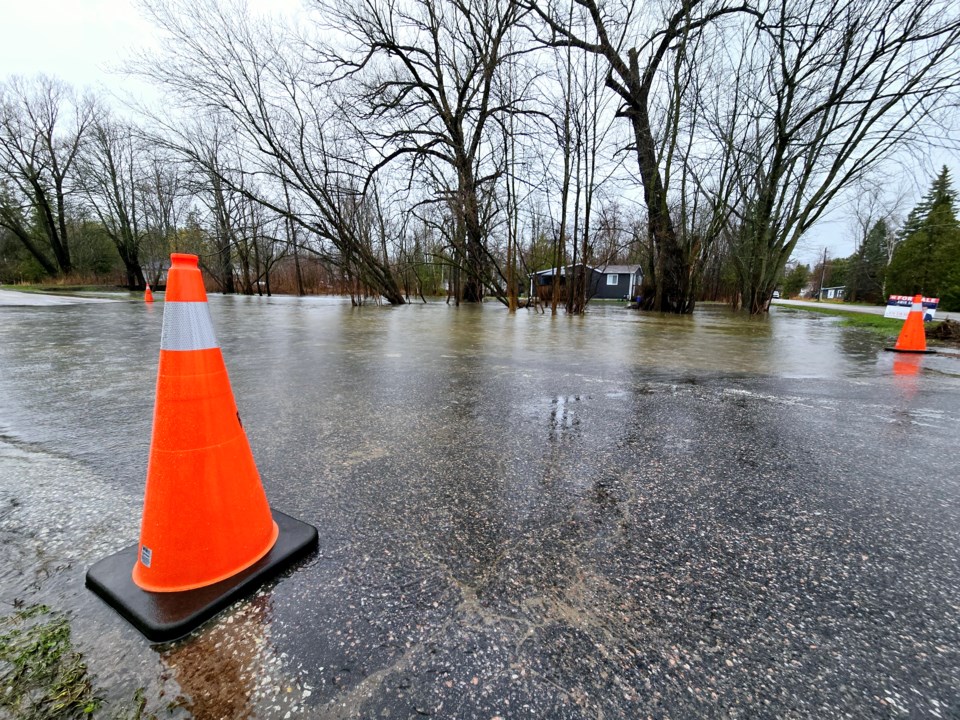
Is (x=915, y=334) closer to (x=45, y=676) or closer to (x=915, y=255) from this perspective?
(x=45, y=676)

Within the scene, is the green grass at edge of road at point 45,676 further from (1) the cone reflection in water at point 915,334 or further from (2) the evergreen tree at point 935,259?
(2) the evergreen tree at point 935,259

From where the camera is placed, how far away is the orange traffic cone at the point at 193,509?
106 centimetres

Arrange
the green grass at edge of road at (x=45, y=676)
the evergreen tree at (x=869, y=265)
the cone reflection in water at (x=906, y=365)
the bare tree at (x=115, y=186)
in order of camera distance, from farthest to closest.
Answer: the evergreen tree at (x=869, y=265)
the bare tree at (x=115, y=186)
the cone reflection in water at (x=906, y=365)
the green grass at edge of road at (x=45, y=676)

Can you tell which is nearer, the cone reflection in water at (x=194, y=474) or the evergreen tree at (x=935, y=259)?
the cone reflection in water at (x=194, y=474)

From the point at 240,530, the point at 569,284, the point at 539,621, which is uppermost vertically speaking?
the point at 569,284

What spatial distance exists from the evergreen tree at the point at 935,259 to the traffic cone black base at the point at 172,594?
36.3 m

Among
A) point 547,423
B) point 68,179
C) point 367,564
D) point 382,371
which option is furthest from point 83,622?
point 68,179

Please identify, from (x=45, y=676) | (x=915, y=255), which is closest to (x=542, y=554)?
(x=45, y=676)

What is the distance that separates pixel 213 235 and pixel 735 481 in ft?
103

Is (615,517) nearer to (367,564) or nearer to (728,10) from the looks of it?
(367,564)

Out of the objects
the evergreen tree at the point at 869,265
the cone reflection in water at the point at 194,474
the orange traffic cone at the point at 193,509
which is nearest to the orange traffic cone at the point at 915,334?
the orange traffic cone at the point at 193,509

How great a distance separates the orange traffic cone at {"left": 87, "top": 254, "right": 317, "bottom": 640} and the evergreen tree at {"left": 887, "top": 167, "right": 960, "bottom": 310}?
36.3 meters

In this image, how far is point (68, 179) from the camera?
25.1m

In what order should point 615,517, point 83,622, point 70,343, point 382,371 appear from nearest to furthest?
point 83,622, point 615,517, point 382,371, point 70,343
